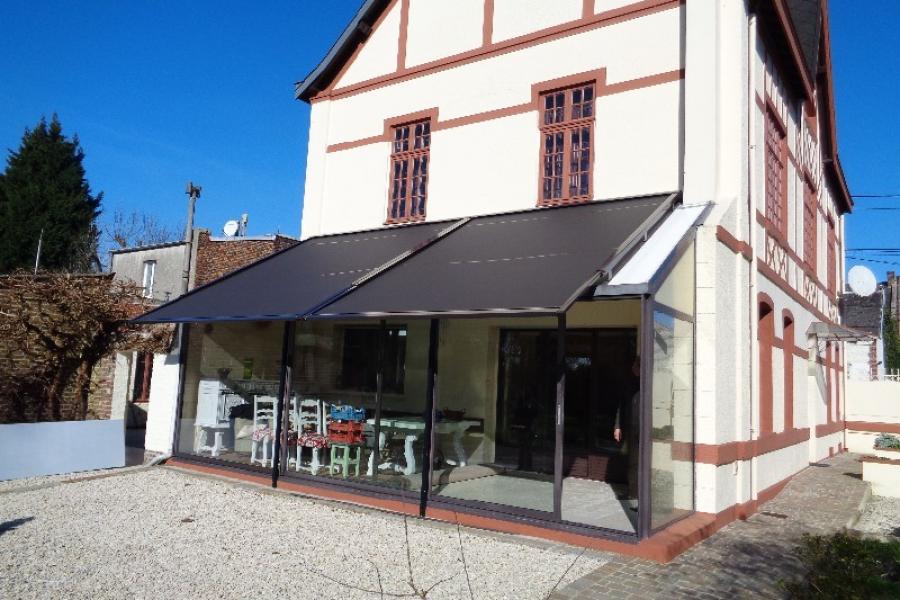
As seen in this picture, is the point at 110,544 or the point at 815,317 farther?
the point at 815,317

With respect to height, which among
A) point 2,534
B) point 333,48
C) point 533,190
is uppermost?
point 333,48

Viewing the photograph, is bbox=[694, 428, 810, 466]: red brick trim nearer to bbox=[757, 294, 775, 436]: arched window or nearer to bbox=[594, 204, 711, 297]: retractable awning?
bbox=[757, 294, 775, 436]: arched window

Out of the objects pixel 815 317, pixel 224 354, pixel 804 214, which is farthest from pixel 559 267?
pixel 815 317

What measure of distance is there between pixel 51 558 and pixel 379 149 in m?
8.03

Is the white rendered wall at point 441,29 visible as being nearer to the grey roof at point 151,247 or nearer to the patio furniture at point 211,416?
the patio furniture at point 211,416

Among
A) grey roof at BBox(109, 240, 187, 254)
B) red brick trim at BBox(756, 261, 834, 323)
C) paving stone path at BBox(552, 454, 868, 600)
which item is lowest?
paving stone path at BBox(552, 454, 868, 600)

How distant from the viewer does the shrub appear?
16.8 feet

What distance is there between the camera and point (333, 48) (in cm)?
1225

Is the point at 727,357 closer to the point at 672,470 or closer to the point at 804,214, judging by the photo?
the point at 672,470

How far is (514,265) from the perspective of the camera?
761 cm

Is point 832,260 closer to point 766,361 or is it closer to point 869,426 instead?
point 869,426

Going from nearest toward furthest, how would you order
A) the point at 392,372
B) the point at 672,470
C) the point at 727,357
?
1. the point at 672,470
2. the point at 727,357
3. the point at 392,372

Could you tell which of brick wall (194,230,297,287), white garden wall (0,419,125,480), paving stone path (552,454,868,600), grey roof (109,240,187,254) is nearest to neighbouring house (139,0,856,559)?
paving stone path (552,454,868,600)

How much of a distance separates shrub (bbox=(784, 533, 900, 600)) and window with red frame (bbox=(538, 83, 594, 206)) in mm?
5043
